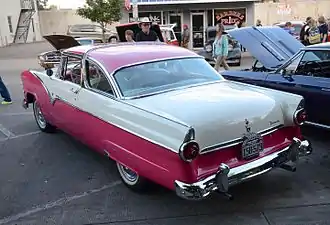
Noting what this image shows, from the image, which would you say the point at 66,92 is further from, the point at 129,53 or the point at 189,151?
the point at 189,151

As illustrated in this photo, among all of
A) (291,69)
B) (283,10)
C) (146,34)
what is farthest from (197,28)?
(291,69)

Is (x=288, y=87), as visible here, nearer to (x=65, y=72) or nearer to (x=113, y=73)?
(x=113, y=73)

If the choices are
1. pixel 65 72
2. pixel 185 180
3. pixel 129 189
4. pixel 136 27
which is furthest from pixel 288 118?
pixel 136 27

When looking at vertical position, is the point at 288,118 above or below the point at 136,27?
below

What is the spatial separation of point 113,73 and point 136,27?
771 cm

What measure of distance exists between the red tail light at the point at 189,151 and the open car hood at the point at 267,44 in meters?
3.96

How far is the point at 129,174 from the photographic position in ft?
15.3

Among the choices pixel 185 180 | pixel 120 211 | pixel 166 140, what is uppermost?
pixel 166 140

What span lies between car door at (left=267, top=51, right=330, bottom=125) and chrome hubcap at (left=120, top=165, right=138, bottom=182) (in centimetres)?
288

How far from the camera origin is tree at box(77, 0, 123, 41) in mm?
23469

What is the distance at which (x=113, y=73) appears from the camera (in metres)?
4.84

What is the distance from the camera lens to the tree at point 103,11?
2347cm

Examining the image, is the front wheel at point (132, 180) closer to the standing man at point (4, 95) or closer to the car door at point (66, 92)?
the car door at point (66, 92)

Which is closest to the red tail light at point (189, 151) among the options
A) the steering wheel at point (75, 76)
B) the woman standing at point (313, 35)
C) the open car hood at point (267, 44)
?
the steering wheel at point (75, 76)
